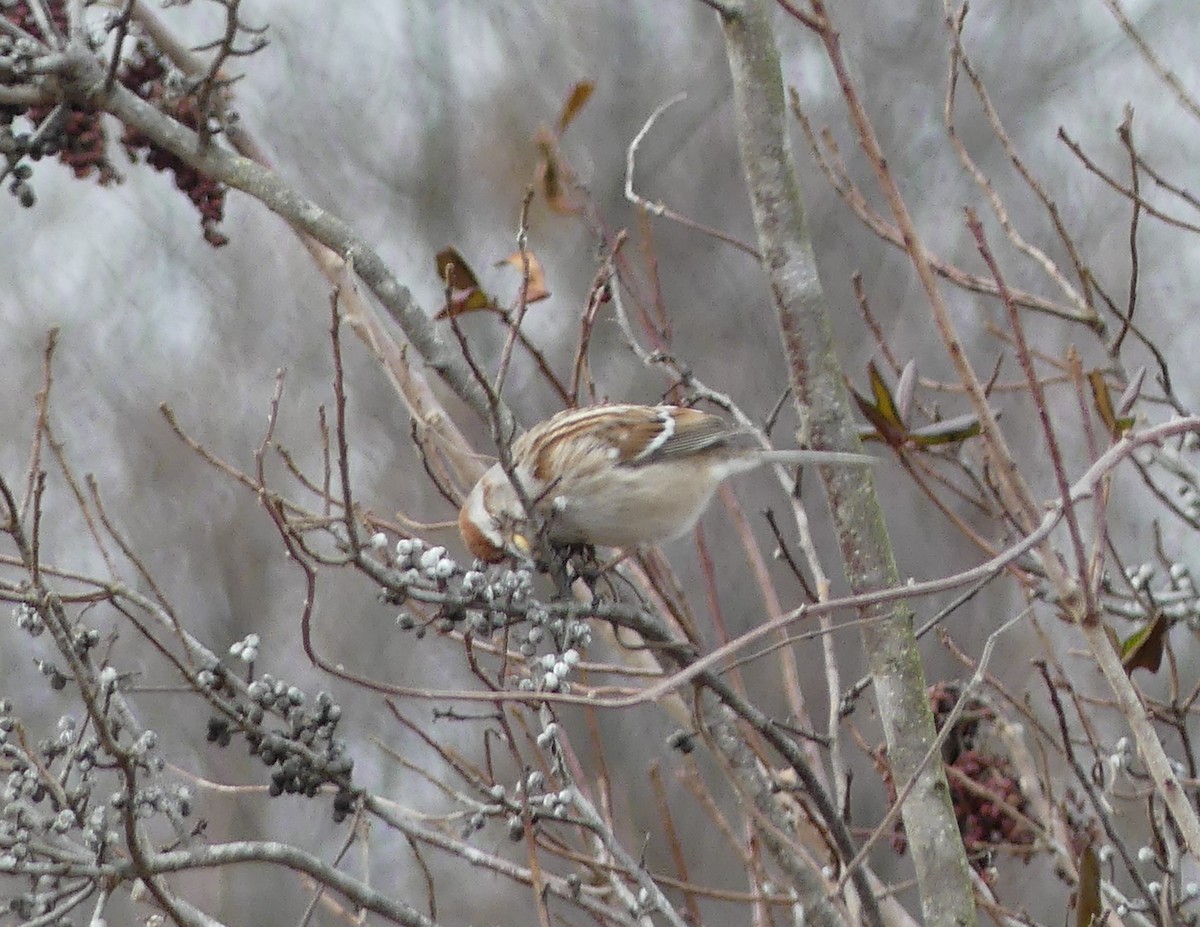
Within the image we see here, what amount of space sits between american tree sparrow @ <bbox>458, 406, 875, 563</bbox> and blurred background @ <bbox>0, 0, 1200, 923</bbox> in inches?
153

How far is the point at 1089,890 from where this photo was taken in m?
1.93

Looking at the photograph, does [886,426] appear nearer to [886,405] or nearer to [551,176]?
[886,405]

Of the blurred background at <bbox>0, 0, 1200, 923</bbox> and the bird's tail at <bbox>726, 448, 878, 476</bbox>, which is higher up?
the blurred background at <bbox>0, 0, 1200, 923</bbox>

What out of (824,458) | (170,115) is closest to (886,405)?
(824,458)

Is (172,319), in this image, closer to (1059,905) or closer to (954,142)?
(1059,905)

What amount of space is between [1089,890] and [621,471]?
55.1 inches

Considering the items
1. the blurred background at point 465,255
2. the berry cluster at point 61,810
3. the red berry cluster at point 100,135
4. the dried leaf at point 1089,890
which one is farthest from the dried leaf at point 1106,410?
the blurred background at point 465,255

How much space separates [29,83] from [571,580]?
1.45 metres

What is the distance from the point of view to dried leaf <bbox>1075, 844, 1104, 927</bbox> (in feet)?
6.34

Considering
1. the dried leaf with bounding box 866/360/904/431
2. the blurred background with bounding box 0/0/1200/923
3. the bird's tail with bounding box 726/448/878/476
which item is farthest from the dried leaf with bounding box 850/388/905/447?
the blurred background with bounding box 0/0/1200/923

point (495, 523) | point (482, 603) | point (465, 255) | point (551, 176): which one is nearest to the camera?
point (482, 603)

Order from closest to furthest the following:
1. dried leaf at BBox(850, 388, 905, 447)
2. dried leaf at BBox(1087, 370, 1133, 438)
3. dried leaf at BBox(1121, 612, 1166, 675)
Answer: dried leaf at BBox(850, 388, 905, 447) → dried leaf at BBox(1087, 370, 1133, 438) → dried leaf at BBox(1121, 612, 1166, 675)

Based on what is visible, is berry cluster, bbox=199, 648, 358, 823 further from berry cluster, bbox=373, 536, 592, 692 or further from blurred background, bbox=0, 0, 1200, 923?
blurred background, bbox=0, 0, 1200, 923

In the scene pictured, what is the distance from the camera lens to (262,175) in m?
2.69
